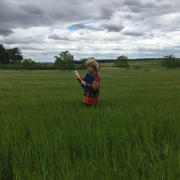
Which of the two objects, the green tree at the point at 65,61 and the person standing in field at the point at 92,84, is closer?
the person standing in field at the point at 92,84

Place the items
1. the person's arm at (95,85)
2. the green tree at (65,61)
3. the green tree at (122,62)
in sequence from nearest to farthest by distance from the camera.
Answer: the person's arm at (95,85) → the green tree at (65,61) → the green tree at (122,62)

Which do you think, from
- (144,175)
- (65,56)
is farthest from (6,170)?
(65,56)

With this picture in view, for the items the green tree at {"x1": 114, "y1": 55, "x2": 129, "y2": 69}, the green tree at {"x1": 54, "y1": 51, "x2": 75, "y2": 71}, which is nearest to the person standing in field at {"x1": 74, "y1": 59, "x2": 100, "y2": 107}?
the green tree at {"x1": 54, "y1": 51, "x2": 75, "y2": 71}

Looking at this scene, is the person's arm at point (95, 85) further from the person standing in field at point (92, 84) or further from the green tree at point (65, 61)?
the green tree at point (65, 61)

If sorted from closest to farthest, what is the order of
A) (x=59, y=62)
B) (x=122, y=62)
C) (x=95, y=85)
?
(x=95, y=85) < (x=59, y=62) < (x=122, y=62)

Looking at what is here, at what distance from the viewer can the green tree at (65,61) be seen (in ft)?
207

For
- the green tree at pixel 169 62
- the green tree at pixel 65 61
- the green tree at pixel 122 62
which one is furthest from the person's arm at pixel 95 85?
the green tree at pixel 169 62

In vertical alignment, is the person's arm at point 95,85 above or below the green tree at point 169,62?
below

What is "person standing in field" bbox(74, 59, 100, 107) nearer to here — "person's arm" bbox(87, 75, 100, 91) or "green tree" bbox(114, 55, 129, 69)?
"person's arm" bbox(87, 75, 100, 91)

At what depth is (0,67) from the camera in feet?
263

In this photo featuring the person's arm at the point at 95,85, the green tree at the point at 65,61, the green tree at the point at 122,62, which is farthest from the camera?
the green tree at the point at 122,62

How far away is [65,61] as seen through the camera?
6350 cm

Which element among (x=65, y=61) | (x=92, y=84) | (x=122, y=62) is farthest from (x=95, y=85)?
(x=122, y=62)

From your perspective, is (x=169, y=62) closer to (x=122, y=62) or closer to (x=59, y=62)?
(x=122, y=62)
